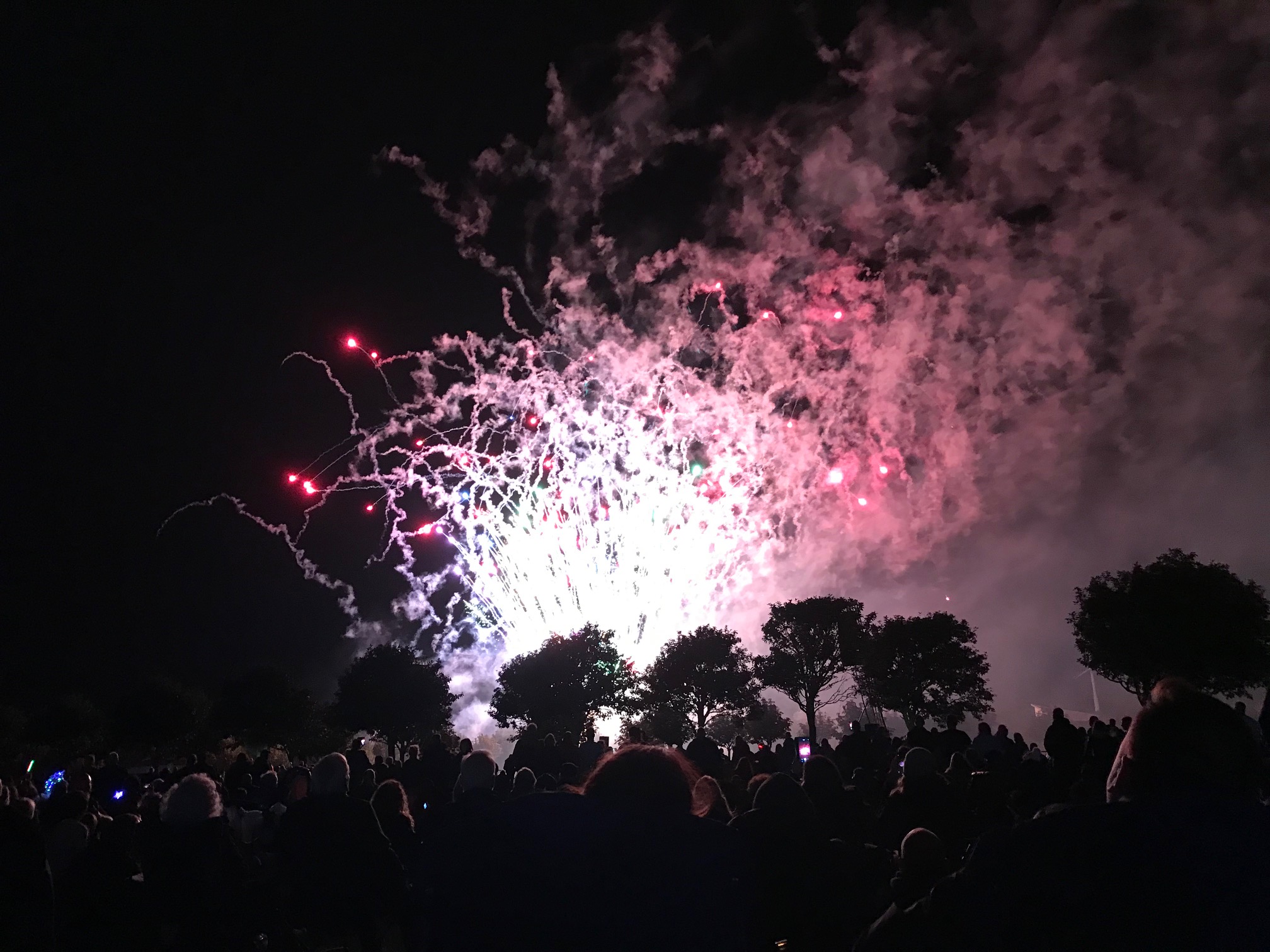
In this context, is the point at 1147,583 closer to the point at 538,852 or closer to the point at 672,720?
the point at 672,720

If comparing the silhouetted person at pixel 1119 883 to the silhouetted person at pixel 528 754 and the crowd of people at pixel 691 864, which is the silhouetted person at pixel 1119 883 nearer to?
the crowd of people at pixel 691 864

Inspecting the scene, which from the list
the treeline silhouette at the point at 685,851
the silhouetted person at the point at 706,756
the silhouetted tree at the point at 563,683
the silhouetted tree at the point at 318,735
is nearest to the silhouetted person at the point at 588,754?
the treeline silhouette at the point at 685,851

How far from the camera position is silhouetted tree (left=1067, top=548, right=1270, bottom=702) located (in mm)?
28109

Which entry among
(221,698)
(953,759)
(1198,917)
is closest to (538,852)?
(1198,917)

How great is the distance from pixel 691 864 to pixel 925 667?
42850mm

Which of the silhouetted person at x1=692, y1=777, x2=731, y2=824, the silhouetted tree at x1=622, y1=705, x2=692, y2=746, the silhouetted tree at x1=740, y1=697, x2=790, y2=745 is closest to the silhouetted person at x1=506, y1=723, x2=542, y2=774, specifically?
the silhouetted person at x1=692, y1=777, x2=731, y2=824

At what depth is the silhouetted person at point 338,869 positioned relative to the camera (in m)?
5.01

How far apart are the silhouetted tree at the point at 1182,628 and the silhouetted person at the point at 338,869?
114ft

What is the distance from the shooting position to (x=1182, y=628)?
95.3 feet

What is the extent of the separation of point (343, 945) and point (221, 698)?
4981cm

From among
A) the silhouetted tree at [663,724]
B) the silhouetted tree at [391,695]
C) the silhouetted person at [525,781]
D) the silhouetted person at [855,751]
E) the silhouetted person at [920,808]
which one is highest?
the silhouetted tree at [391,695]

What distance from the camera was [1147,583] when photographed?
30641mm

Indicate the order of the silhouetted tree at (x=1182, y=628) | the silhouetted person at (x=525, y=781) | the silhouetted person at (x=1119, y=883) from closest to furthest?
the silhouetted person at (x=1119, y=883) < the silhouetted person at (x=525, y=781) < the silhouetted tree at (x=1182, y=628)

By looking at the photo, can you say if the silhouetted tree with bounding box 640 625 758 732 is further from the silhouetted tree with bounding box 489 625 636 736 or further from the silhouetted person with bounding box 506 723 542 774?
the silhouetted person with bounding box 506 723 542 774
